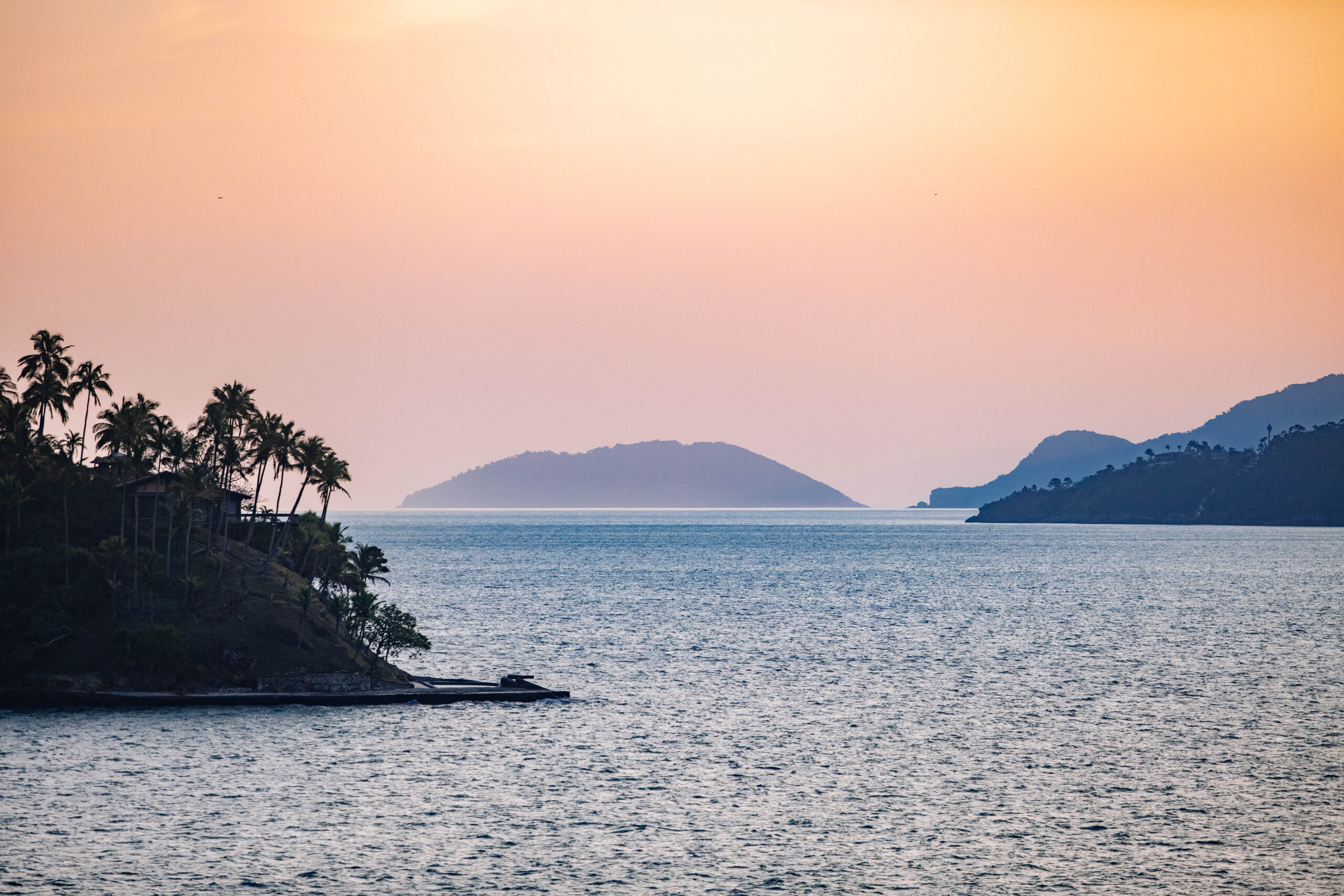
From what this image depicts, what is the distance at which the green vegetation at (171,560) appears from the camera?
245 feet

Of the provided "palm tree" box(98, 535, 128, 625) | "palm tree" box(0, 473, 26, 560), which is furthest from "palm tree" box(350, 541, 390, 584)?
"palm tree" box(0, 473, 26, 560)

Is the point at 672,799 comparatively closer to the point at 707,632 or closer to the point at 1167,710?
the point at 1167,710

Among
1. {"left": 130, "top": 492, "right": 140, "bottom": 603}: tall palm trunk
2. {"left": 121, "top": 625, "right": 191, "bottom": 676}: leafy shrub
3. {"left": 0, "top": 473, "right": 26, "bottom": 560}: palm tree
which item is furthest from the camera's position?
{"left": 0, "top": 473, "right": 26, "bottom": 560}: palm tree

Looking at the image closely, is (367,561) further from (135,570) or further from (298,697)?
(135,570)

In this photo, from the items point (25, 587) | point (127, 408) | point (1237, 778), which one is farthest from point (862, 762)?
point (127, 408)

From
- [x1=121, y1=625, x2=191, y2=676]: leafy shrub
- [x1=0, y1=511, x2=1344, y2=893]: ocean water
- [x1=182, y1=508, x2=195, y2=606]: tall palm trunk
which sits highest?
[x1=182, y1=508, x2=195, y2=606]: tall palm trunk

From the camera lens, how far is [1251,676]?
9088 cm

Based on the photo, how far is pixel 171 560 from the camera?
85.6 meters

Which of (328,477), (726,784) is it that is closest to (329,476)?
(328,477)

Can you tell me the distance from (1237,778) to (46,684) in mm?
68411

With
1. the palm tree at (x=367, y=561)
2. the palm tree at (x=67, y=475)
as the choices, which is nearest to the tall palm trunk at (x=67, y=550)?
the palm tree at (x=67, y=475)

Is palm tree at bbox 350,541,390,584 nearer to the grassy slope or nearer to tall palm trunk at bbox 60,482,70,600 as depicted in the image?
the grassy slope

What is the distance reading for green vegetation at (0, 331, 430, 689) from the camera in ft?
245

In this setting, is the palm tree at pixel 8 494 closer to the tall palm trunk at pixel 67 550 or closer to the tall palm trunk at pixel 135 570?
the tall palm trunk at pixel 67 550
